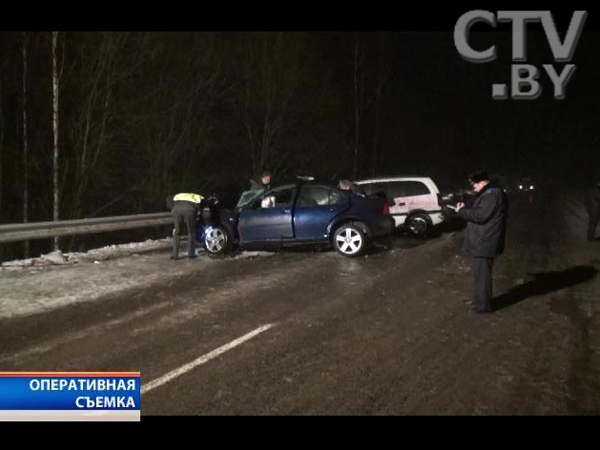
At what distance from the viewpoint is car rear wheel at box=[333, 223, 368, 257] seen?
11562 mm

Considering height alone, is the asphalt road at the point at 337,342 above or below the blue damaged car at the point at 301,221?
below

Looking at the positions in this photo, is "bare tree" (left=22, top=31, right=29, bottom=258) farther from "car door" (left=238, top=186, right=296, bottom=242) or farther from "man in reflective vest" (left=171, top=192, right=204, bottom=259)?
"car door" (left=238, top=186, right=296, bottom=242)

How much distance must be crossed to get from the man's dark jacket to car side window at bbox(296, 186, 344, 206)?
16.7 feet

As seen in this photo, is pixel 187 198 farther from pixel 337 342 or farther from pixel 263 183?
pixel 337 342

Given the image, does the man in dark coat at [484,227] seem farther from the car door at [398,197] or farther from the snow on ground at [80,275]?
the car door at [398,197]

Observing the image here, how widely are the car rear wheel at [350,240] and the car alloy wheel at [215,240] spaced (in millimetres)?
2387

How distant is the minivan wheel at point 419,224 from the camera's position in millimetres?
15398

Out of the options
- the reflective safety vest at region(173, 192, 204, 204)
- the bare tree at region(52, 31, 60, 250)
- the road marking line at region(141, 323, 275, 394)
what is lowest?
the road marking line at region(141, 323, 275, 394)

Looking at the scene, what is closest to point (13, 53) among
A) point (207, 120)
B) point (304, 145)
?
point (207, 120)

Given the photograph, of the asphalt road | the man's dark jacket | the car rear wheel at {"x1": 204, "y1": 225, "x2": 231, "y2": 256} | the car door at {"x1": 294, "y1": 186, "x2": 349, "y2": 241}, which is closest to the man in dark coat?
the man's dark jacket

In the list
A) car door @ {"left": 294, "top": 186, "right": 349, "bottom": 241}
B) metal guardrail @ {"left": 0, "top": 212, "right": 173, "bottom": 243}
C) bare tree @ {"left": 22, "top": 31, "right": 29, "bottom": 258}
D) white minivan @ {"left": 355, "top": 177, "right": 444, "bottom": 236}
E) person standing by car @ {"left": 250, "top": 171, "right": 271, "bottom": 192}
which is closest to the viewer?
metal guardrail @ {"left": 0, "top": 212, "right": 173, "bottom": 243}

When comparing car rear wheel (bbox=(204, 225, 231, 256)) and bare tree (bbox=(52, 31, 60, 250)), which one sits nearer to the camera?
car rear wheel (bbox=(204, 225, 231, 256))

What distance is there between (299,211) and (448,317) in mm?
5313

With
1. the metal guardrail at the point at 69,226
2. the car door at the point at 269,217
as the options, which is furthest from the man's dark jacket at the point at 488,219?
the metal guardrail at the point at 69,226
